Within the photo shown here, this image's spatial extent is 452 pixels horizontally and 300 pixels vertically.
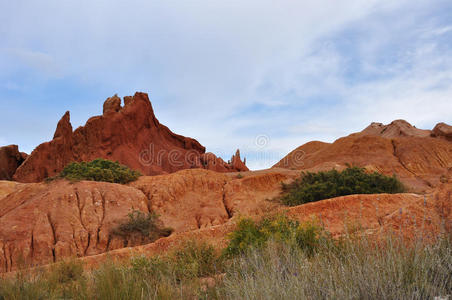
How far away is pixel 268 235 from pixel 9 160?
5937 cm

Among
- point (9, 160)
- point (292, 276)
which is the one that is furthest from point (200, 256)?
point (9, 160)

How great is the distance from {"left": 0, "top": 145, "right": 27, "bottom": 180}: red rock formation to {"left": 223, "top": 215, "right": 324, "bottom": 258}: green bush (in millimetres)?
55427

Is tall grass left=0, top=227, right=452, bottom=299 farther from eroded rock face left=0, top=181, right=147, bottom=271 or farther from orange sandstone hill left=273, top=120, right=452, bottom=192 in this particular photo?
orange sandstone hill left=273, top=120, right=452, bottom=192

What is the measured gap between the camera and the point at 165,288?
4117 millimetres

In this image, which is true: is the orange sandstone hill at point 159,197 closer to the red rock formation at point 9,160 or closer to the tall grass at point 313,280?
the tall grass at point 313,280

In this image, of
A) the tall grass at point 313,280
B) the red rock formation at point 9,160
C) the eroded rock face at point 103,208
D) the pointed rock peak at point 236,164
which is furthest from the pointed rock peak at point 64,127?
the tall grass at point 313,280

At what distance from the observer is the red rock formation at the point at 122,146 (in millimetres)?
46938

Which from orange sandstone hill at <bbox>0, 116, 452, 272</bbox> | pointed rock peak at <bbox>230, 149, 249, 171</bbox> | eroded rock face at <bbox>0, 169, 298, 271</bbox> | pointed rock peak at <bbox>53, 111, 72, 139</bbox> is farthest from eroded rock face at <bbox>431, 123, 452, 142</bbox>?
pointed rock peak at <bbox>53, 111, 72, 139</bbox>

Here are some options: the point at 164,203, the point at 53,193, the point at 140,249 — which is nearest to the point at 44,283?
the point at 140,249

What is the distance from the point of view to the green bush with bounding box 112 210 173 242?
1755cm

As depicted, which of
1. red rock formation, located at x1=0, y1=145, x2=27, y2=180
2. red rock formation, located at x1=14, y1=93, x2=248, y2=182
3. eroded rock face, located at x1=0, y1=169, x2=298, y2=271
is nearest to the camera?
eroded rock face, located at x1=0, y1=169, x2=298, y2=271

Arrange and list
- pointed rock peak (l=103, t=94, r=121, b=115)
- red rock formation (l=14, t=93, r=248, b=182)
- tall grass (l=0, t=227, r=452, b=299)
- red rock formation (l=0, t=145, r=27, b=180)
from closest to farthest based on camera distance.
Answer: tall grass (l=0, t=227, r=452, b=299) < red rock formation (l=14, t=93, r=248, b=182) < red rock formation (l=0, t=145, r=27, b=180) < pointed rock peak (l=103, t=94, r=121, b=115)

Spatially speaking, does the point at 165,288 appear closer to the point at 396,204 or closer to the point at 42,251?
the point at 396,204

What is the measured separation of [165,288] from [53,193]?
17572mm
